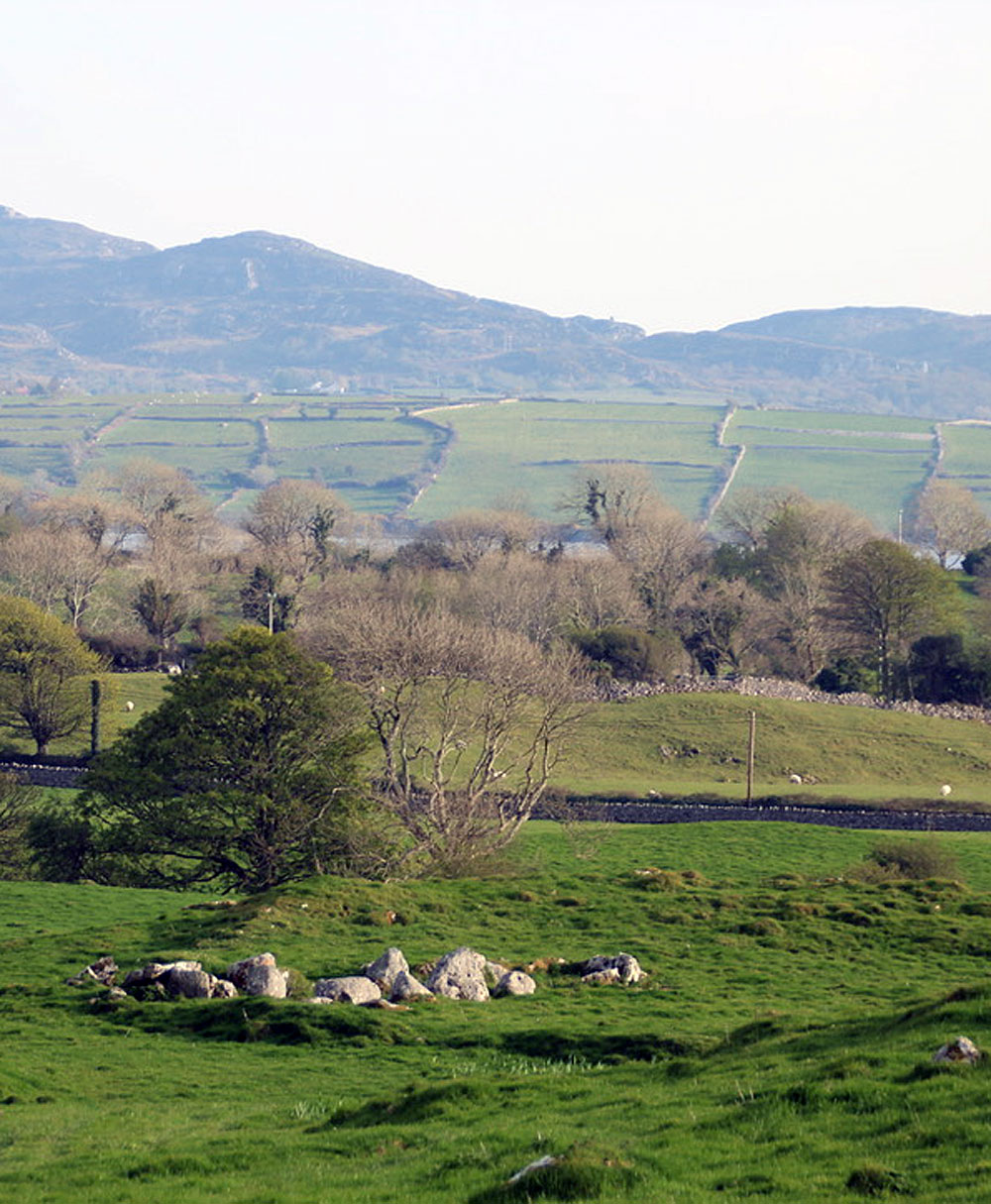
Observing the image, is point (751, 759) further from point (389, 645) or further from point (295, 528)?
point (295, 528)

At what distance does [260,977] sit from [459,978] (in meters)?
3.67

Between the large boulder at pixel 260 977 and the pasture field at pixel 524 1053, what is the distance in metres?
1.11

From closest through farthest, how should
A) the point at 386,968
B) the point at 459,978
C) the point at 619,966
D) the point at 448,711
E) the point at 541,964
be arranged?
1. the point at 459,978
2. the point at 386,968
3. the point at 619,966
4. the point at 541,964
5. the point at 448,711

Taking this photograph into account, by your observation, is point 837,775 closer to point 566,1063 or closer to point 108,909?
point 108,909

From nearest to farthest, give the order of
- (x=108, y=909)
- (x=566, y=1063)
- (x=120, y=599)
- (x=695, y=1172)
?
(x=695, y=1172), (x=566, y=1063), (x=108, y=909), (x=120, y=599)

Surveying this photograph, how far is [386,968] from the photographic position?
30562mm

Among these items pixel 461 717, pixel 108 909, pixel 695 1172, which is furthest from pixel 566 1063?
pixel 461 717

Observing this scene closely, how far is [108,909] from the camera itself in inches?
1762

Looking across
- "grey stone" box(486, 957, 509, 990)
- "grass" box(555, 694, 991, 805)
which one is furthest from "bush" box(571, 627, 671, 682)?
"grey stone" box(486, 957, 509, 990)

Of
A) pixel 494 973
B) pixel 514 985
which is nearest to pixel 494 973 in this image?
pixel 494 973

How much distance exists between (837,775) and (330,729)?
37.9 meters

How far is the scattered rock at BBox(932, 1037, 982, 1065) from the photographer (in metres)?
17.6

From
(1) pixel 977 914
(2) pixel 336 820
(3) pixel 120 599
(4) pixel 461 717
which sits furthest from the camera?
(3) pixel 120 599

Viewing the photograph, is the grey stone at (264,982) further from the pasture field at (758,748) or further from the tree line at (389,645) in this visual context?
the pasture field at (758,748)
